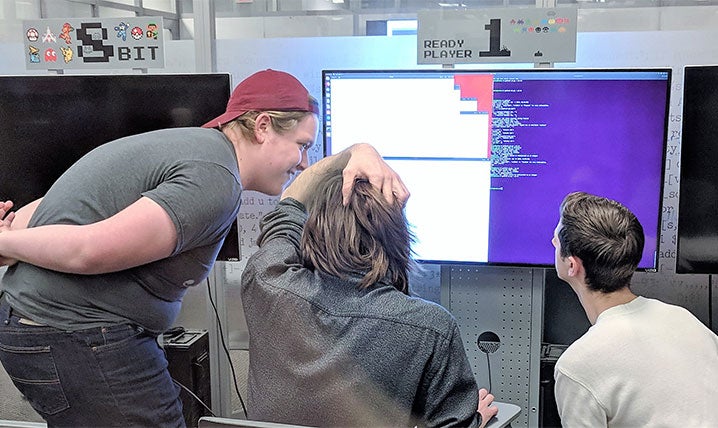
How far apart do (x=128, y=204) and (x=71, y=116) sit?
110 cm

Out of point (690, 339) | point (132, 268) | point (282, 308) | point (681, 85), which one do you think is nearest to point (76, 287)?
point (132, 268)

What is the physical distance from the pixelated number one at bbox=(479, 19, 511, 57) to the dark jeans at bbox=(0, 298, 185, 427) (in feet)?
4.38

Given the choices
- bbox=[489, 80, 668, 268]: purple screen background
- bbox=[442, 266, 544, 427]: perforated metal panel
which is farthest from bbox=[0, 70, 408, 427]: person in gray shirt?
bbox=[442, 266, 544, 427]: perforated metal panel

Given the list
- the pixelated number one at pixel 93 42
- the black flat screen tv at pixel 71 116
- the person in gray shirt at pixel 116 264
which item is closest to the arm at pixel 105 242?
the person in gray shirt at pixel 116 264

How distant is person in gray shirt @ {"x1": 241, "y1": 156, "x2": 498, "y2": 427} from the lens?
3.67ft

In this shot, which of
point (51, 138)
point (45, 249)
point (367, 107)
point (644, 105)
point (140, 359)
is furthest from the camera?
point (51, 138)

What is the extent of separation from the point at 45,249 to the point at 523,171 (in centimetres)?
134

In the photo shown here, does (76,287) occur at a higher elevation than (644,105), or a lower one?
lower

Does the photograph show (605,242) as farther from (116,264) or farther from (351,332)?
(116,264)

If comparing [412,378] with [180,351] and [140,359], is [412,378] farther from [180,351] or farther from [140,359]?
[180,351]

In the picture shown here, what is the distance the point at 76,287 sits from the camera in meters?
1.40

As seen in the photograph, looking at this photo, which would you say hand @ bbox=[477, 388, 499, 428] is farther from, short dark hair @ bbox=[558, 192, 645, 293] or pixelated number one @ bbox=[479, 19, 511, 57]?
pixelated number one @ bbox=[479, 19, 511, 57]

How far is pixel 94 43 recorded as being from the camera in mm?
2412

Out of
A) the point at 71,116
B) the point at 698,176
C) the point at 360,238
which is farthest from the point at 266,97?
the point at 698,176
